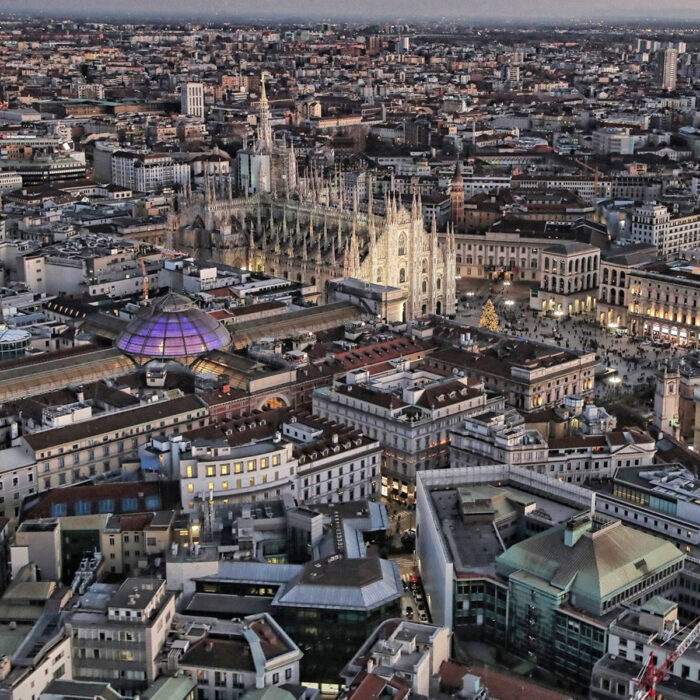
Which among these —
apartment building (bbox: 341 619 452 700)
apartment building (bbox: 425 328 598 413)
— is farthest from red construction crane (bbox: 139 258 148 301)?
apartment building (bbox: 341 619 452 700)

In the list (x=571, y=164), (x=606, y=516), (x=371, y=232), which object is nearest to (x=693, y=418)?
(x=606, y=516)

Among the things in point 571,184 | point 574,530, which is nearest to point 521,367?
point 574,530

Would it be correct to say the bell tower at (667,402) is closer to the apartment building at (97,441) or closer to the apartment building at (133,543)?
the apartment building at (97,441)

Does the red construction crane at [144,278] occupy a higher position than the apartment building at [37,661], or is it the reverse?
the red construction crane at [144,278]

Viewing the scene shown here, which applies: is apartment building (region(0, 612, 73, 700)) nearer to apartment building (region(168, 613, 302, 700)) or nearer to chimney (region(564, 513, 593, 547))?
apartment building (region(168, 613, 302, 700))

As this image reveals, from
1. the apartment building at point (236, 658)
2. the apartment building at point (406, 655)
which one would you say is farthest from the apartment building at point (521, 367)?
the apartment building at point (236, 658)

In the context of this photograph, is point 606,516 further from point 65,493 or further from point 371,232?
point 371,232

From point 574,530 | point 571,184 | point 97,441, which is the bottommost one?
point 97,441

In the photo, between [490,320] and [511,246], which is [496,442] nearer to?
[490,320]
